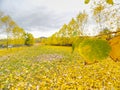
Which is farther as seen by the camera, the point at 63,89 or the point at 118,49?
the point at 63,89

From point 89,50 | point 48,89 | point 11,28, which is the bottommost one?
point 48,89

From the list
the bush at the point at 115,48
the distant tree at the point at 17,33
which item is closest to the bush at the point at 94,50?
the bush at the point at 115,48

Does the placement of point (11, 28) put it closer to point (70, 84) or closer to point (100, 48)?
point (70, 84)

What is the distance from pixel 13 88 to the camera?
12.2ft

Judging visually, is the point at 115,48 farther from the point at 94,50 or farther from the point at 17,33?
the point at 17,33

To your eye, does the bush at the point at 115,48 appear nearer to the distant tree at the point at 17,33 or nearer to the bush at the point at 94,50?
the bush at the point at 94,50

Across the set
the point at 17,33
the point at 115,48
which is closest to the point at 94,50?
the point at 115,48

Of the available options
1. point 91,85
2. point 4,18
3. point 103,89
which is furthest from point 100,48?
point 4,18

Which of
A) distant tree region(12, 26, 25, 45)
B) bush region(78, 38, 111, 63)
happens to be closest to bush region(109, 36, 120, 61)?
bush region(78, 38, 111, 63)

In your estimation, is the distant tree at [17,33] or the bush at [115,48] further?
the distant tree at [17,33]

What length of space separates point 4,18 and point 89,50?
17593mm

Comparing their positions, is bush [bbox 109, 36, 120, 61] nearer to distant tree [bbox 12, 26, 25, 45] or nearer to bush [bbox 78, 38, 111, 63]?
bush [bbox 78, 38, 111, 63]

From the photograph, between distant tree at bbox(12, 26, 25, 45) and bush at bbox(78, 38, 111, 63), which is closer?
bush at bbox(78, 38, 111, 63)

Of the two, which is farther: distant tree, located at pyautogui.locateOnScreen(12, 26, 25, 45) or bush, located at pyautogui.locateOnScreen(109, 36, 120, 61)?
distant tree, located at pyautogui.locateOnScreen(12, 26, 25, 45)
